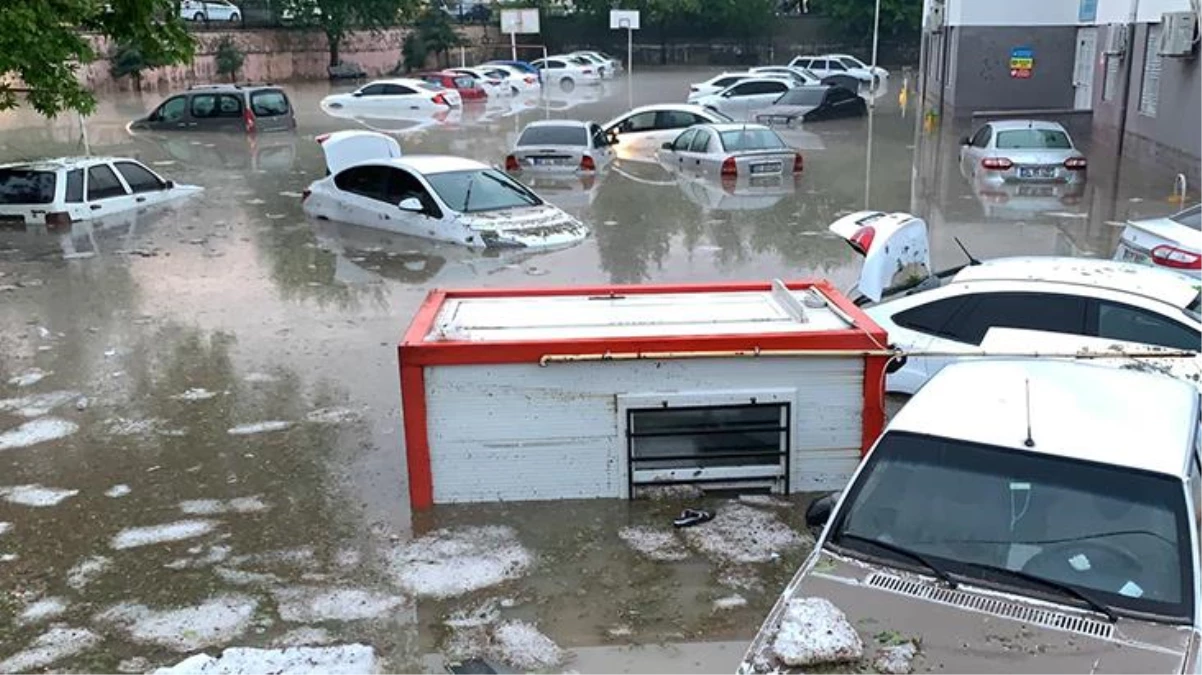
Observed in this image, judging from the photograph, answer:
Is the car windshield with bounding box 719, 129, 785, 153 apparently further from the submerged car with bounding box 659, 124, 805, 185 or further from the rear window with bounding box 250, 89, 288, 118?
the rear window with bounding box 250, 89, 288, 118

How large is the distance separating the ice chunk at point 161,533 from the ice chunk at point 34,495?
0.86 meters

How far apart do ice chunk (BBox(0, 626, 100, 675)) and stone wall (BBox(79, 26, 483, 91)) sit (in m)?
47.8

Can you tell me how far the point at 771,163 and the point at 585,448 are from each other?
16.6 m

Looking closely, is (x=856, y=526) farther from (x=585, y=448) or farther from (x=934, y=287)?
(x=934, y=287)

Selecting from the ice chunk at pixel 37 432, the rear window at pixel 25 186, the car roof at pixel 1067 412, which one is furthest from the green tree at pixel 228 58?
the car roof at pixel 1067 412

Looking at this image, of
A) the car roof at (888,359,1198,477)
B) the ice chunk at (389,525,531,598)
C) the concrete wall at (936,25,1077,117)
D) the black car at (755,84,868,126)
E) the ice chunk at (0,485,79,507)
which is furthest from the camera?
the black car at (755,84,868,126)

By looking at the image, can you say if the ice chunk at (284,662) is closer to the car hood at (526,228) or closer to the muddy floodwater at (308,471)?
the muddy floodwater at (308,471)

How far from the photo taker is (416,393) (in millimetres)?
7004

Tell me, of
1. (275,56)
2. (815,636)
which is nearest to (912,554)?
(815,636)

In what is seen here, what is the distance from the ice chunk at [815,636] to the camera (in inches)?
154

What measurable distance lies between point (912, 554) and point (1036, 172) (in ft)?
63.7

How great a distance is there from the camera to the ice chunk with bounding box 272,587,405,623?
5.98 meters

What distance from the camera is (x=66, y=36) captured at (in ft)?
37.9

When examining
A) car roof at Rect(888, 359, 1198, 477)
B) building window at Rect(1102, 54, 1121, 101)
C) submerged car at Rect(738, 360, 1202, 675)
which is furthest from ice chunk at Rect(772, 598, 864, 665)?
building window at Rect(1102, 54, 1121, 101)
